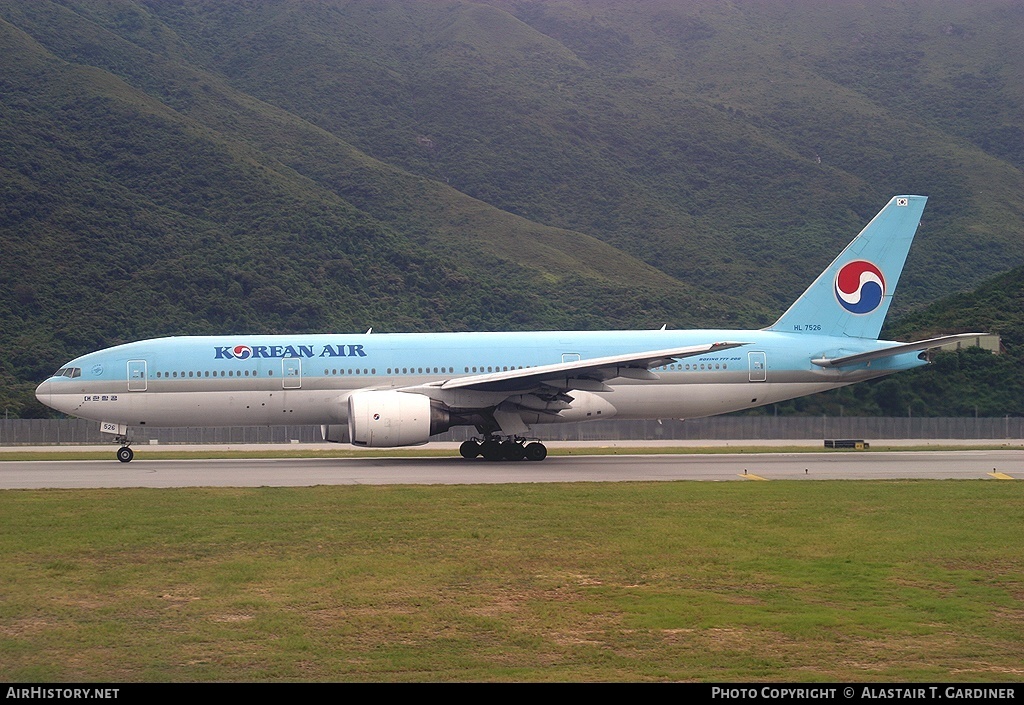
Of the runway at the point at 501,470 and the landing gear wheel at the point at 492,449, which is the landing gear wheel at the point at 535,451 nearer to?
the runway at the point at 501,470

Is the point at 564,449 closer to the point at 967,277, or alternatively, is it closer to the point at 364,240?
the point at 364,240

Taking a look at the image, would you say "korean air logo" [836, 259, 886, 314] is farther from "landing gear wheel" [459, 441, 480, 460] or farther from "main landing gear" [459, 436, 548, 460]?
"landing gear wheel" [459, 441, 480, 460]

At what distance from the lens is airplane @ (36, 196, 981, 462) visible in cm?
2825

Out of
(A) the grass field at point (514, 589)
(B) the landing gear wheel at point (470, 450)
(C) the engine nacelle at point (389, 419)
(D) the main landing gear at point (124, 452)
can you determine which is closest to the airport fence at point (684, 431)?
(D) the main landing gear at point (124, 452)

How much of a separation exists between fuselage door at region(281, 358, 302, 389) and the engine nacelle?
2.87 meters

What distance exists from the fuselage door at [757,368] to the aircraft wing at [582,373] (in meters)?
3.57

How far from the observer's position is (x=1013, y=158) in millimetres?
135750

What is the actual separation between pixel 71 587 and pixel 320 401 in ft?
57.8

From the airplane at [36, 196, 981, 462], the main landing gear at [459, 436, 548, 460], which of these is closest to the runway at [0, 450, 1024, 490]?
the main landing gear at [459, 436, 548, 460]

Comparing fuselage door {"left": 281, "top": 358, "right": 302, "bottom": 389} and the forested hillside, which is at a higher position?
the forested hillside

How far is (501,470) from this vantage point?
26.0m

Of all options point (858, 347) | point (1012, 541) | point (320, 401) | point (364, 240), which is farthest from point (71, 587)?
point (364, 240)

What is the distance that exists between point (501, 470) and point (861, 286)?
1341cm

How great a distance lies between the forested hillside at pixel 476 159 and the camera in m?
80.3
